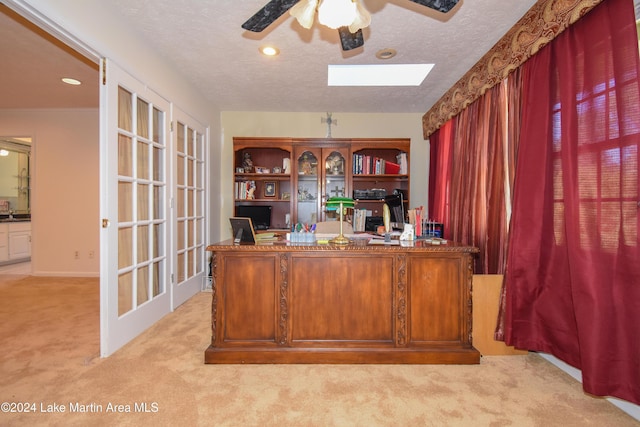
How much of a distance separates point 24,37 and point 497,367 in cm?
451

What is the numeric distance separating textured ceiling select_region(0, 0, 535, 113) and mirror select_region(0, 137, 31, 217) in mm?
3201

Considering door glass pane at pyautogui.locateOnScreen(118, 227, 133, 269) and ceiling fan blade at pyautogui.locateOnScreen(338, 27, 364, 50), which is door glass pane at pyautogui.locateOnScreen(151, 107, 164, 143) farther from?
ceiling fan blade at pyautogui.locateOnScreen(338, 27, 364, 50)

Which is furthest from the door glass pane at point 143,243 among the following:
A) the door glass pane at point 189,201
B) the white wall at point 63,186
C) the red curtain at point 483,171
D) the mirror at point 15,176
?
the mirror at point 15,176

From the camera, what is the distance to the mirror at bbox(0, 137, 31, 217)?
639 cm

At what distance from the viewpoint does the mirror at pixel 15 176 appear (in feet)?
21.0

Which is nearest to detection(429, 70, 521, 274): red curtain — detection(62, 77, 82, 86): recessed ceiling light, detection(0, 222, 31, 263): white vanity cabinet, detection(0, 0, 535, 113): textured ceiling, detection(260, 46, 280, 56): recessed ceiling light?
detection(0, 0, 535, 113): textured ceiling

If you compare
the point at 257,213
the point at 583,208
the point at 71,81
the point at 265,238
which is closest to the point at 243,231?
the point at 265,238

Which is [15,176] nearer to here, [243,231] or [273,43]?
[273,43]

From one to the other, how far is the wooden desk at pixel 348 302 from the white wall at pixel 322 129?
103 inches

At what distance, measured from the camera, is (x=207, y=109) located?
409 centimetres

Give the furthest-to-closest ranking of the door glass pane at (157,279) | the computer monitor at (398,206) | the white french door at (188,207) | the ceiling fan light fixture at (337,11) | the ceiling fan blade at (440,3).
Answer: the white french door at (188,207) < the computer monitor at (398,206) < the door glass pane at (157,279) < the ceiling fan blade at (440,3) < the ceiling fan light fixture at (337,11)

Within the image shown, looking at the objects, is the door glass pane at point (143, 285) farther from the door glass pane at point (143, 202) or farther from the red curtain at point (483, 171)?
the red curtain at point (483, 171)

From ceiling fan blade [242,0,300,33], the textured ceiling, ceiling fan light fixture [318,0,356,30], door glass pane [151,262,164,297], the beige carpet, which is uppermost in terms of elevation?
the textured ceiling

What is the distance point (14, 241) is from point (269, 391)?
6803mm
